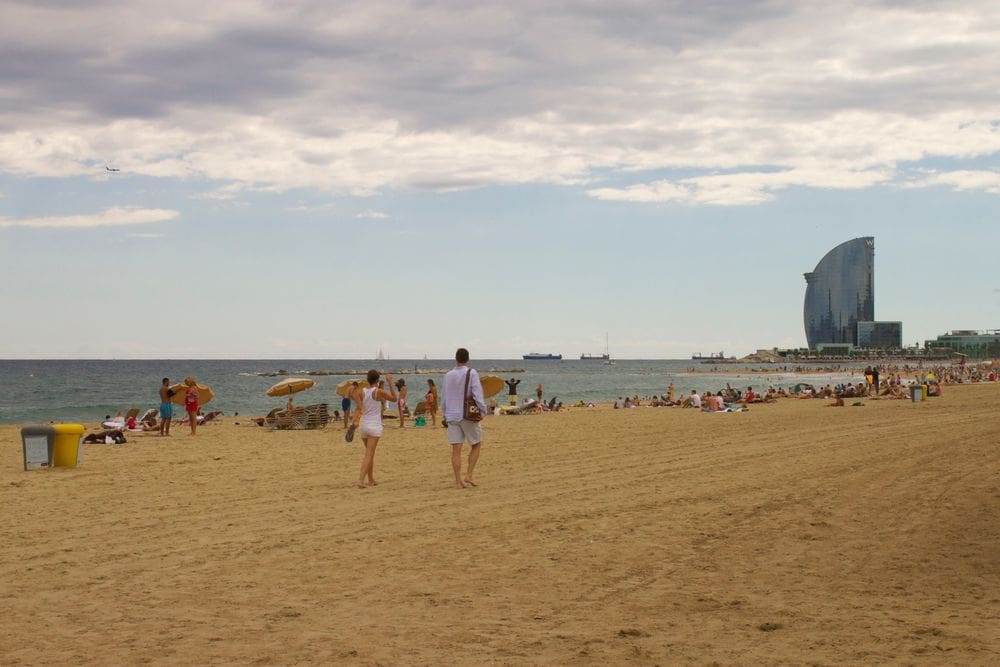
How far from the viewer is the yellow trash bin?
44.2ft

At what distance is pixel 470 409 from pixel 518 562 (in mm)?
3748

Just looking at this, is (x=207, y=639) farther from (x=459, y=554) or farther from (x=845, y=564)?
(x=845, y=564)

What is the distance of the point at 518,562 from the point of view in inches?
273

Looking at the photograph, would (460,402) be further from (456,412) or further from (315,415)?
(315,415)

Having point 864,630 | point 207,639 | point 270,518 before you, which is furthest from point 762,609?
point 270,518

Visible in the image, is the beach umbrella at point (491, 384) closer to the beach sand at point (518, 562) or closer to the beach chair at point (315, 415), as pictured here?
the beach chair at point (315, 415)

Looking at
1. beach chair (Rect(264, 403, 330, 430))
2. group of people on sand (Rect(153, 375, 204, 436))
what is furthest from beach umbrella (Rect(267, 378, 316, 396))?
group of people on sand (Rect(153, 375, 204, 436))

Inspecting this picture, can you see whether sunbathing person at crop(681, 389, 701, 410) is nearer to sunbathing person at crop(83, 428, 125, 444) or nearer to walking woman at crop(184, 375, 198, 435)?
walking woman at crop(184, 375, 198, 435)

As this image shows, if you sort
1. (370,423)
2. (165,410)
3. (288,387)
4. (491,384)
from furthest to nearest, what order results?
(491,384)
(288,387)
(165,410)
(370,423)

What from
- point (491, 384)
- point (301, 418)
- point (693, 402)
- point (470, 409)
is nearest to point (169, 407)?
point (301, 418)

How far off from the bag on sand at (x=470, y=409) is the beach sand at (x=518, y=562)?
0.84 meters

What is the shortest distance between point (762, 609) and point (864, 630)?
2.13 ft

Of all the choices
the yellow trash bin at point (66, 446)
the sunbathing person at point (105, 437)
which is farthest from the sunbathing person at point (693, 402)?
the yellow trash bin at point (66, 446)

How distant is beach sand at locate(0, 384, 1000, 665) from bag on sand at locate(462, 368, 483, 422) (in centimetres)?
84
